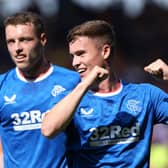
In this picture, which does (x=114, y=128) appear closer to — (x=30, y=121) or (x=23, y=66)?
(x=30, y=121)

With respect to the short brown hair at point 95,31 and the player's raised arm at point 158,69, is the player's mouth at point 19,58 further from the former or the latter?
the player's raised arm at point 158,69

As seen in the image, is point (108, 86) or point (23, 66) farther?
point (23, 66)

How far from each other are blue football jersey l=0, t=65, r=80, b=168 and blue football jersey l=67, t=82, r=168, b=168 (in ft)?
1.13

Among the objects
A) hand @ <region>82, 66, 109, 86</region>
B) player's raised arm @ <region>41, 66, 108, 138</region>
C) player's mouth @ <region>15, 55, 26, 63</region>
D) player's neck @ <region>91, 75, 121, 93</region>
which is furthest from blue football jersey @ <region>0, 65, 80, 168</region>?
hand @ <region>82, 66, 109, 86</region>

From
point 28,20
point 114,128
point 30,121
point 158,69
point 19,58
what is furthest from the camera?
point 28,20

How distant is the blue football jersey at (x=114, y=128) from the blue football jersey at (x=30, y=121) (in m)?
0.34

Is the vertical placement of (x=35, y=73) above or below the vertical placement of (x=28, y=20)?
below

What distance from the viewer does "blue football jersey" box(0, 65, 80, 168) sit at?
7062 millimetres

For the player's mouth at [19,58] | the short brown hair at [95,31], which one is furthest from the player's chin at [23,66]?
the short brown hair at [95,31]

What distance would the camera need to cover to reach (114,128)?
263 inches

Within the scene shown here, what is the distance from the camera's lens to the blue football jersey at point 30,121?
706cm

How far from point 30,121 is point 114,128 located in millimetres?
734

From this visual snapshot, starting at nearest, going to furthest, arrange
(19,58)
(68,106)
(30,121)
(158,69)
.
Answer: (68,106) < (158,69) < (19,58) < (30,121)

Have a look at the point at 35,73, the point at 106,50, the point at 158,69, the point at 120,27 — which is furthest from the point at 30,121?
the point at 120,27
